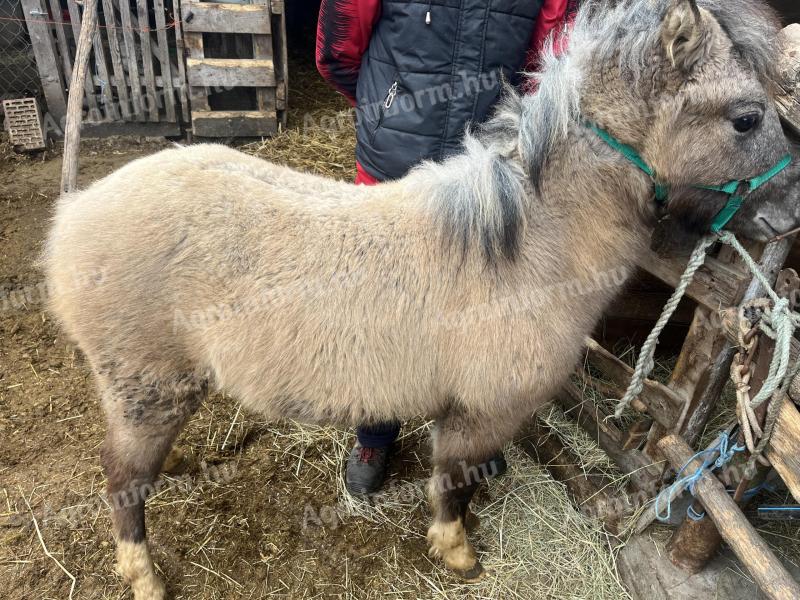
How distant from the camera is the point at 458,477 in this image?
2.60m

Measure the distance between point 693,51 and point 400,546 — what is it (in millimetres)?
2645

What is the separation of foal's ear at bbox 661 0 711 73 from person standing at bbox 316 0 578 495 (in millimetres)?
615

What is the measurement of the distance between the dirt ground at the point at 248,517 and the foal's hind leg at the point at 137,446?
0.80ft

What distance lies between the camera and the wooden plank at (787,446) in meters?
1.90

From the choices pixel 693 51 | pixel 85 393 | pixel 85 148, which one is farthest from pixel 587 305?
pixel 85 148

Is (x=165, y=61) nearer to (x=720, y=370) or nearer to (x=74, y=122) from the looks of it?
(x=74, y=122)

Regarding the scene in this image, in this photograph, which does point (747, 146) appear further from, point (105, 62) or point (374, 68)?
point (105, 62)

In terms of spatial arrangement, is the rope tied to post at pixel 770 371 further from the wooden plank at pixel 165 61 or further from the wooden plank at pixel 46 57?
the wooden plank at pixel 46 57

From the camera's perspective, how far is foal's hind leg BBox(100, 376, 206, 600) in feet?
7.58

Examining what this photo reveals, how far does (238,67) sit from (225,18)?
0.47 metres

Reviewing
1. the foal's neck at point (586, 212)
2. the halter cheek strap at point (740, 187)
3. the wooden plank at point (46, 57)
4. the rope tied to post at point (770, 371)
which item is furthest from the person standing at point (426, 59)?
the wooden plank at point (46, 57)

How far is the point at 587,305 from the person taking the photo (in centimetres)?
224

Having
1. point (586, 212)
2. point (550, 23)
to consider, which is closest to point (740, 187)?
point (586, 212)

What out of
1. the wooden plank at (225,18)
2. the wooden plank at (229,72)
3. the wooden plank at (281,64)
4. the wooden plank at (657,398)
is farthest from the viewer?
the wooden plank at (281,64)
